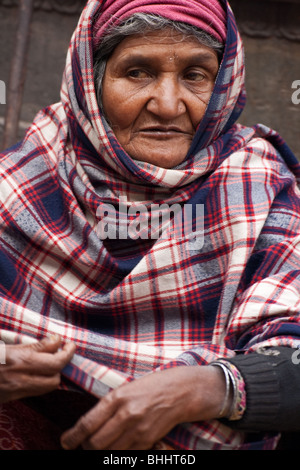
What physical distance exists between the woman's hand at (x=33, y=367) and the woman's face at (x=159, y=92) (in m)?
0.69

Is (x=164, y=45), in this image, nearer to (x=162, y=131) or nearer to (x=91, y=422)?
(x=162, y=131)

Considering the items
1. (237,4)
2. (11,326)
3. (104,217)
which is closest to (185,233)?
(104,217)

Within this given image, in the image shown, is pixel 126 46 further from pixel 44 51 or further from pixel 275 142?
pixel 44 51

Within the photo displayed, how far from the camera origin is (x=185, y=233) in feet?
6.22

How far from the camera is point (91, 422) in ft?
4.69

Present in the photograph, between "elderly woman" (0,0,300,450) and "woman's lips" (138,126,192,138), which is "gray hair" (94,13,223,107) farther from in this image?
"woman's lips" (138,126,192,138)

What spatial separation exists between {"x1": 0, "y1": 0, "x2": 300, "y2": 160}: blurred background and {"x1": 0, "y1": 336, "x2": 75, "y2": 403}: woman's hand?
1.93m

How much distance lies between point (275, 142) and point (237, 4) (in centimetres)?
109

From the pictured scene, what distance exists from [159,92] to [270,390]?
0.90 m

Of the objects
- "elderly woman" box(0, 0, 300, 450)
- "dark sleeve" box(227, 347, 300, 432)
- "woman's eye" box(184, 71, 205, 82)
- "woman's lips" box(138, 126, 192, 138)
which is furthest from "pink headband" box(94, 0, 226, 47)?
"dark sleeve" box(227, 347, 300, 432)

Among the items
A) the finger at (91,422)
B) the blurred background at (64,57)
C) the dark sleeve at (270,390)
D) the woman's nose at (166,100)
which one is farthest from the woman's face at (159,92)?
the blurred background at (64,57)

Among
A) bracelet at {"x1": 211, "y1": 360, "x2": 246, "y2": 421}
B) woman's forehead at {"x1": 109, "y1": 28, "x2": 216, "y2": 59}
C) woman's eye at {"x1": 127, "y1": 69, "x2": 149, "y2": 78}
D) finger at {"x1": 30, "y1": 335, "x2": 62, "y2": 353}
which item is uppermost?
woman's forehead at {"x1": 109, "y1": 28, "x2": 216, "y2": 59}

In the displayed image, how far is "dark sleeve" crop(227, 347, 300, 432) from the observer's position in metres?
1.53

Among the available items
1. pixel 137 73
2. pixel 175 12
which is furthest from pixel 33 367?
pixel 175 12
